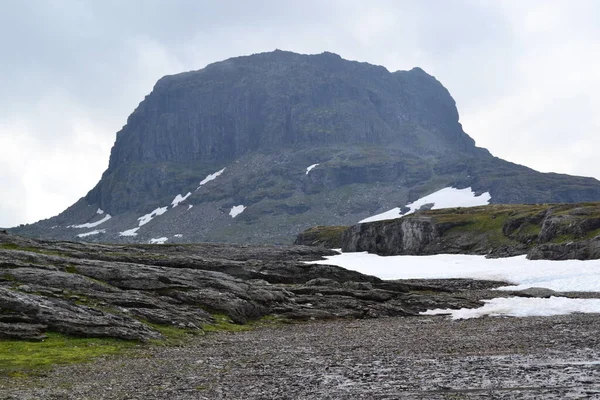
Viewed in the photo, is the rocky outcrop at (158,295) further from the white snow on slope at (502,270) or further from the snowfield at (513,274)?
the white snow on slope at (502,270)

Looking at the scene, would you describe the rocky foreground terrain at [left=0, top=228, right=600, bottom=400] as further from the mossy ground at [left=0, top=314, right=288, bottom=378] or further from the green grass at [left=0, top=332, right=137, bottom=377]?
the green grass at [left=0, top=332, right=137, bottom=377]

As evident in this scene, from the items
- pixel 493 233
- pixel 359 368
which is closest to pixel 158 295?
pixel 359 368

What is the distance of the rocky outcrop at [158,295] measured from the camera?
145 feet

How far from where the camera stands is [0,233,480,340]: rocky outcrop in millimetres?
44250

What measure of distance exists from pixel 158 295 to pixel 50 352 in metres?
21.7

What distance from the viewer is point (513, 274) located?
91.0m

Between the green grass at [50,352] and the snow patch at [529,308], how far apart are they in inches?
1358

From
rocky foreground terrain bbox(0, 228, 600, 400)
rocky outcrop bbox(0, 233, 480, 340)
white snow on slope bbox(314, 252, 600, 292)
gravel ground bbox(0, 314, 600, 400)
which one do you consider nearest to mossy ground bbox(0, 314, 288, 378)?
rocky foreground terrain bbox(0, 228, 600, 400)

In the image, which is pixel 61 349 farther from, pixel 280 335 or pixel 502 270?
pixel 502 270

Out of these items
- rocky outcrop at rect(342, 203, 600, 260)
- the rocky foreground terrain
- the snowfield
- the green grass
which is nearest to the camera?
the rocky foreground terrain

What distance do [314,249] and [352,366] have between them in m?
147

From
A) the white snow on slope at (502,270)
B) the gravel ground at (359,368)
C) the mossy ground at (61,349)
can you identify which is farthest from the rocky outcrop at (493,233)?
the mossy ground at (61,349)

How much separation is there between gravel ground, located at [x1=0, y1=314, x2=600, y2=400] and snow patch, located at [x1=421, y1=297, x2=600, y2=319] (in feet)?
33.3

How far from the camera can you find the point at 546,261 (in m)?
99.7
